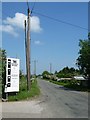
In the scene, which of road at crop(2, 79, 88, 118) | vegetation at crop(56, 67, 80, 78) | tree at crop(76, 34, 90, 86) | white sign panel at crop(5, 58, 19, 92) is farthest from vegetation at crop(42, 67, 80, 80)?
road at crop(2, 79, 88, 118)

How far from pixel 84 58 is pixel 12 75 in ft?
70.8

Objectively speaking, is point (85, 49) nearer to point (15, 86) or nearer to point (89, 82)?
point (89, 82)

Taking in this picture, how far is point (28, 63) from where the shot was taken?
28.6 m

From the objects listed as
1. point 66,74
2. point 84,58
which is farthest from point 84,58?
point 66,74

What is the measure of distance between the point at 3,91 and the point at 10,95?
3.66ft

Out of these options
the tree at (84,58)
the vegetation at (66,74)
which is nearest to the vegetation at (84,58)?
the tree at (84,58)

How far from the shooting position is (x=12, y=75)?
80.7 feet

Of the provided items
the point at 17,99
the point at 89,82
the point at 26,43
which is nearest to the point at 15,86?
the point at 17,99

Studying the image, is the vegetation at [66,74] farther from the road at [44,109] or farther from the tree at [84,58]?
the road at [44,109]

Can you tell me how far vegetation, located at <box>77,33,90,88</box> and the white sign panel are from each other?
20.5 meters

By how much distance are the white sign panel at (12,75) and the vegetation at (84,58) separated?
20473 millimetres

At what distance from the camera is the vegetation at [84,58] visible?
4410 centimetres

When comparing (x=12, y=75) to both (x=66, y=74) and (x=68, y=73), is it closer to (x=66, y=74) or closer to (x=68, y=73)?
(x=66, y=74)

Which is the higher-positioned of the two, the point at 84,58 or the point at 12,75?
the point at 84,58
